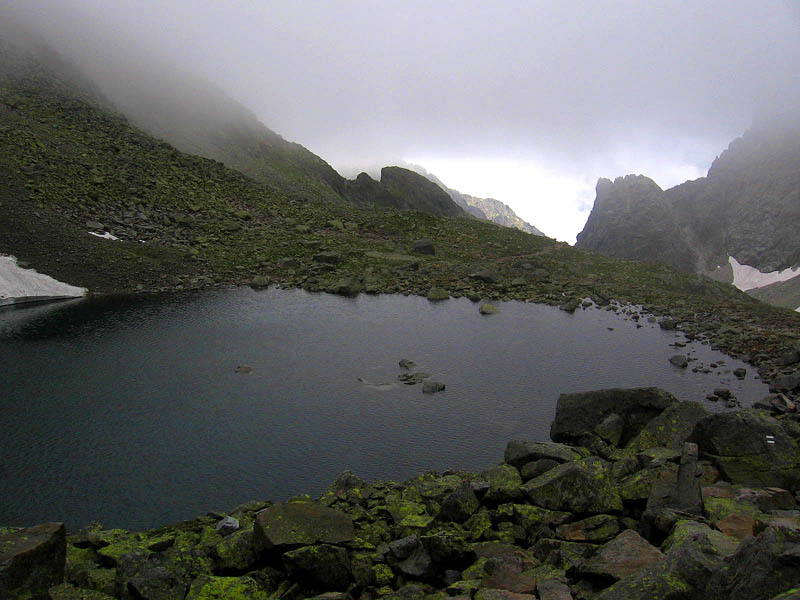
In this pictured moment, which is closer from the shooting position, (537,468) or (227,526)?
(227,526)

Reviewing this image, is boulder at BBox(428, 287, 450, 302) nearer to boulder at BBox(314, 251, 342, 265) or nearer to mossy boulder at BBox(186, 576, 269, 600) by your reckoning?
boulder at BBox(314, 251, 342, 265)

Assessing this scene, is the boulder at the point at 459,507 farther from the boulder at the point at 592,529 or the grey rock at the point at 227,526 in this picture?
the grey rock at the point at 227,526

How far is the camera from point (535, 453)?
72.0ft

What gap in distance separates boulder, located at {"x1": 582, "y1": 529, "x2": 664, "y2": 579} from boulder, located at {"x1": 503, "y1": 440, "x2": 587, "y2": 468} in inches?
303

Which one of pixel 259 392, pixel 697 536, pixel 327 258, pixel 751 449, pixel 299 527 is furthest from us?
pixel 327 258

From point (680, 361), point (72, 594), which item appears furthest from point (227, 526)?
point (680, 361)

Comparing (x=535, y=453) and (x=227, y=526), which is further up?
(x=535, y=453)

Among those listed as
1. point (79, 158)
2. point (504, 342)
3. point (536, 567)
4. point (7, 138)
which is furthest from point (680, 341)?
point (7, 138)

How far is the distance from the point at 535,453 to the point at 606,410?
689cm

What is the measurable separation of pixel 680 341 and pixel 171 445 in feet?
142

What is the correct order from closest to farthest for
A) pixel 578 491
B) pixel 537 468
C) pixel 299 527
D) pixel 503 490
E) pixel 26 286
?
1. pixel 299 527
2. pixel 578 491
3. pixel 503 490
4. pixel 537 468
5. pixel 26 286

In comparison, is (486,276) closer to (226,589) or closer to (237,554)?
(237,554)

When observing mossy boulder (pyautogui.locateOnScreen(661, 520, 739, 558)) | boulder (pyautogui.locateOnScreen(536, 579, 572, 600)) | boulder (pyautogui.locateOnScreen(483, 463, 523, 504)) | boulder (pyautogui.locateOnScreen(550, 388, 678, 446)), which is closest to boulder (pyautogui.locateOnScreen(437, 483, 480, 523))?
boulder (pyautogui.locateOnScreen(483, 463, 523, 504))

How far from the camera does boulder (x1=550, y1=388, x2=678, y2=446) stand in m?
25.5
